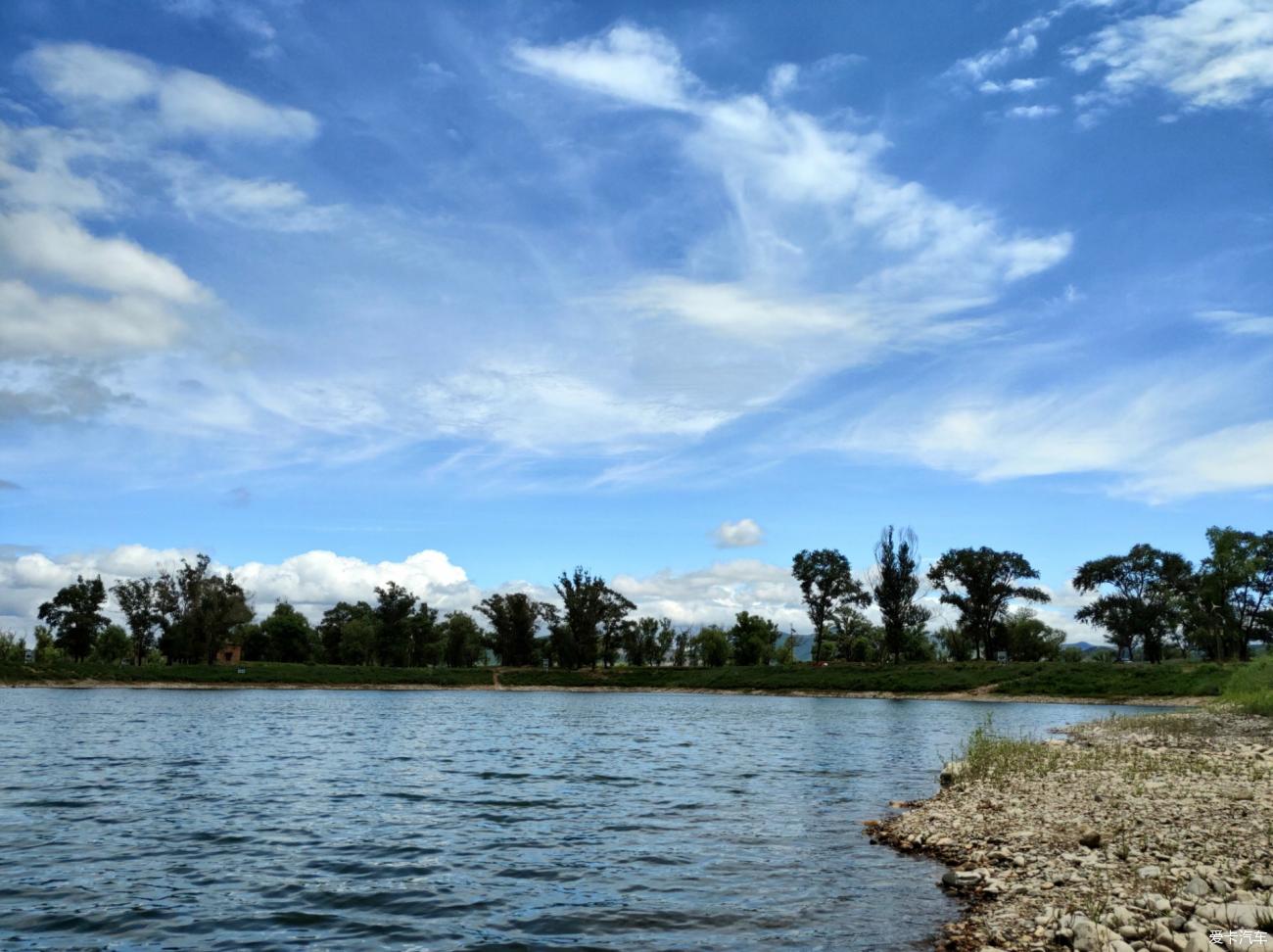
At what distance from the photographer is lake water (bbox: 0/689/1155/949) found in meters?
13.0

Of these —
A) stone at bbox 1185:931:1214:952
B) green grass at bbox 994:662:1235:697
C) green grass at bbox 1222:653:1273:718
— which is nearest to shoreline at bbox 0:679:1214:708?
green grass at bbox 994:662:1235:697

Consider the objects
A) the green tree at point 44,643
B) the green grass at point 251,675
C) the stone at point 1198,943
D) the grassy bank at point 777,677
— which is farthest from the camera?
the green tree at point 44,643

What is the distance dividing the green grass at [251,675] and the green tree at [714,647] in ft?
125

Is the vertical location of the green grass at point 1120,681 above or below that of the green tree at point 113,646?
below

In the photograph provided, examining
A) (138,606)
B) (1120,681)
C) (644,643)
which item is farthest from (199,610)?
(1120,681)

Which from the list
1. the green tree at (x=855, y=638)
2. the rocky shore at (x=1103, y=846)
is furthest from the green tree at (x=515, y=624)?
the rocky shore at (x=1103, y=846)

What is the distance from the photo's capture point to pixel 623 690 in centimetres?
12106

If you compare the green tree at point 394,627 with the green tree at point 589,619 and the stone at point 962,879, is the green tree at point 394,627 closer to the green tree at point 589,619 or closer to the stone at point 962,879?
the green tree at point 589,619

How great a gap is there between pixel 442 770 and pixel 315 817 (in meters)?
9.63

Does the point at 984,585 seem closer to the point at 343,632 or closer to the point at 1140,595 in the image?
the point at 1140,595

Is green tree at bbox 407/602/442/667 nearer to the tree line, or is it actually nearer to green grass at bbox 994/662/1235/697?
the tree line

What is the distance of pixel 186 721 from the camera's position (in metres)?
49.9

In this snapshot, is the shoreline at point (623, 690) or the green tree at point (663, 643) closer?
the shoreline at point (623, 690)

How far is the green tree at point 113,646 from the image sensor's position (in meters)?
134
